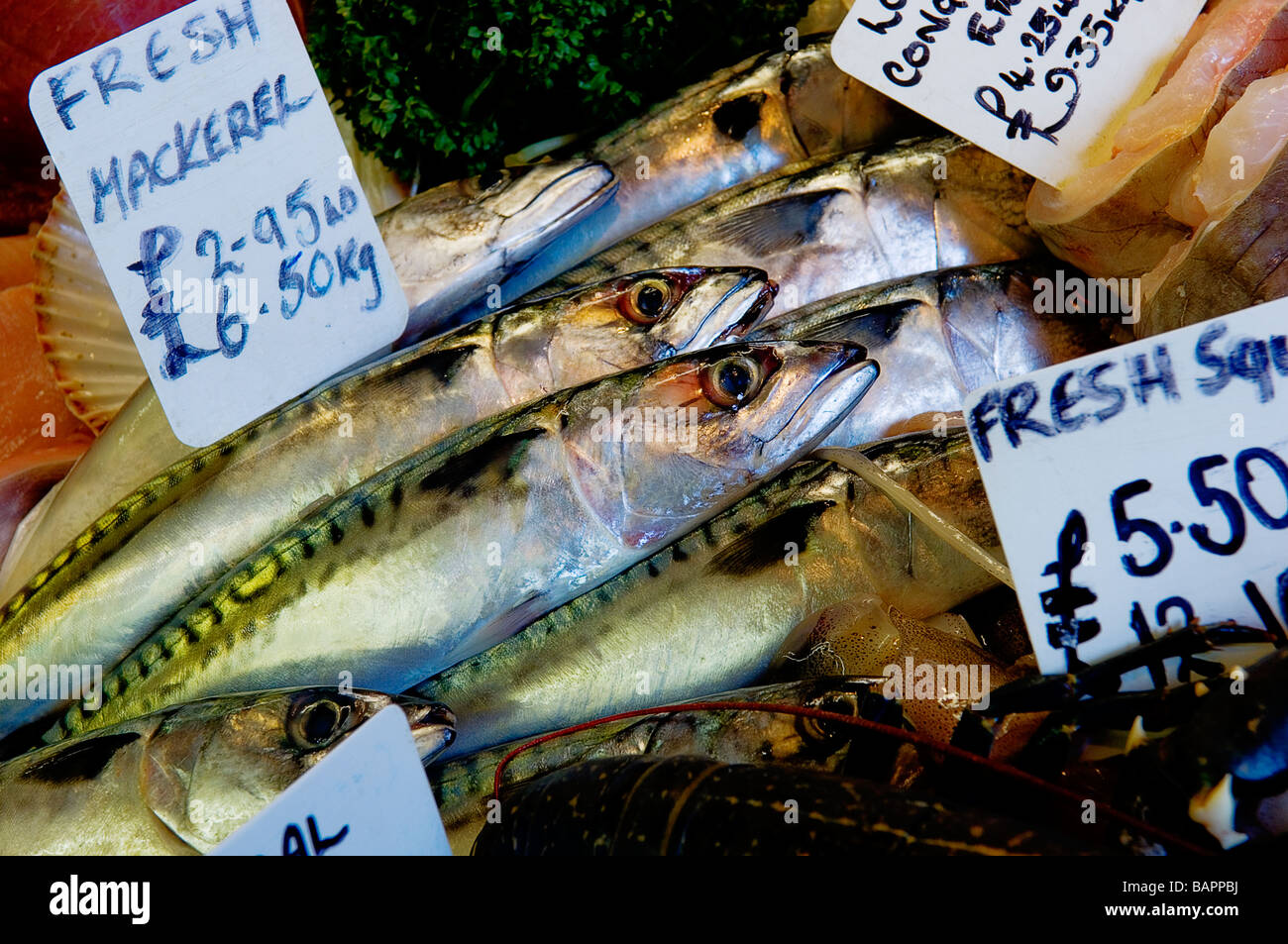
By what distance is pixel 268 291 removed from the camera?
178 cm

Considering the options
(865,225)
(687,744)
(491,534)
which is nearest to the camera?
(687,744)

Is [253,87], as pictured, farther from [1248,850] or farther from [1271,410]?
[1248,850]

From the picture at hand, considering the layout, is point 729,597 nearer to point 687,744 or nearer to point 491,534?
point 687,744

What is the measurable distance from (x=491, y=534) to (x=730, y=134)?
1.32m

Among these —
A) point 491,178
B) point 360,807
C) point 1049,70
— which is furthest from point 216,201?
point 1049,70

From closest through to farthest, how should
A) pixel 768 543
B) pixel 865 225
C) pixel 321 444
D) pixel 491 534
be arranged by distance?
pixel 491 534
pixel 768 543
pixel 321 444
pixel 865 225

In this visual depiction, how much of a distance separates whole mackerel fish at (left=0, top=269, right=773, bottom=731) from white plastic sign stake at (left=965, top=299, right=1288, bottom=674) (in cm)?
74

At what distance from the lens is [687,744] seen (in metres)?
1.53

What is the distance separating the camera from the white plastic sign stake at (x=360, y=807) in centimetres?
113

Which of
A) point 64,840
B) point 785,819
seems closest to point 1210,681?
point 785,819

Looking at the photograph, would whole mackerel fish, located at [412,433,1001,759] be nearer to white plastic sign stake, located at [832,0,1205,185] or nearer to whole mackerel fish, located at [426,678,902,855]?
whole mackerel fish, located at [426,678,902,855]

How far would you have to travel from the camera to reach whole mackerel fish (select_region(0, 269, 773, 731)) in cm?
173

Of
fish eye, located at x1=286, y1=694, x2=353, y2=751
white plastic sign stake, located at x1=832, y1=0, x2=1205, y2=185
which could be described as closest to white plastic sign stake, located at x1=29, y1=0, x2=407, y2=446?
fish eye, located at x1=286, y1=694, x2=353, y2=751

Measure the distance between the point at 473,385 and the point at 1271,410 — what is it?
4.33 feet
